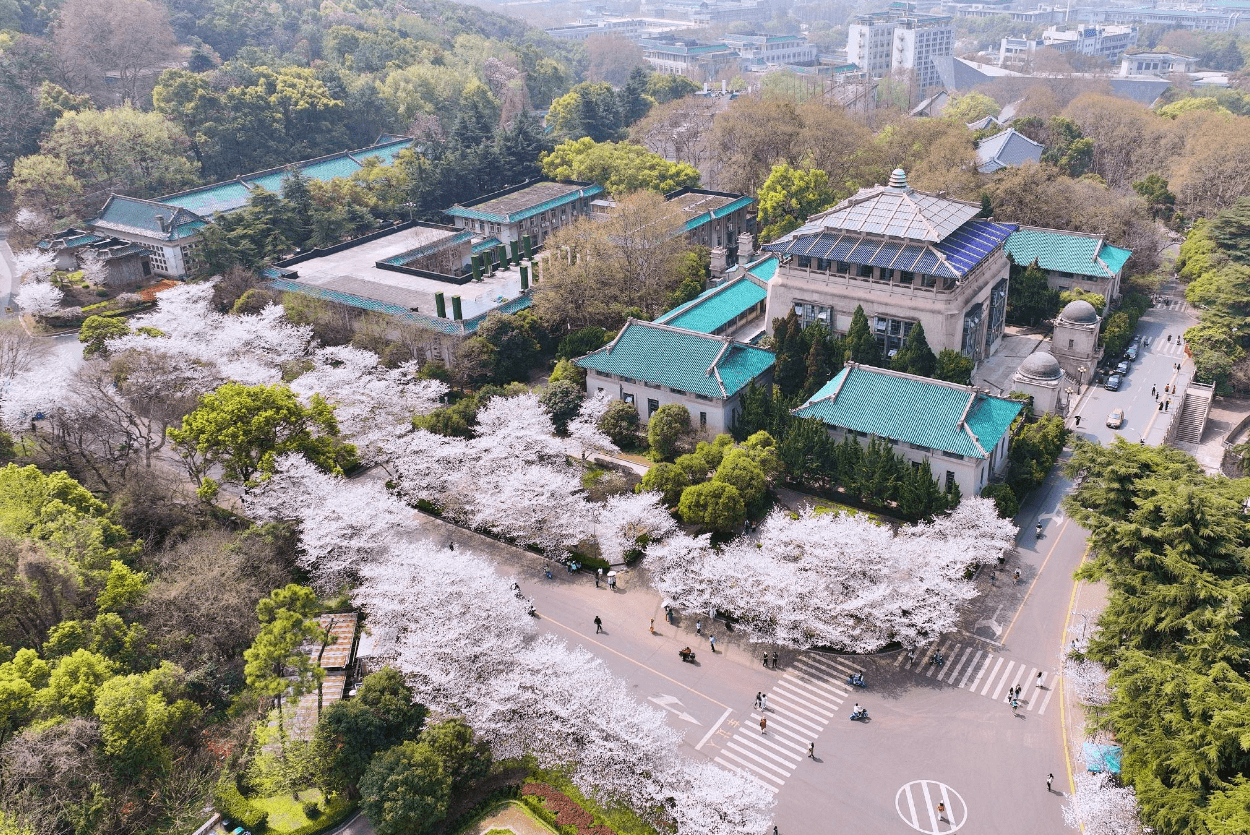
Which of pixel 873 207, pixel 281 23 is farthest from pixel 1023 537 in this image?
pixel 281 23

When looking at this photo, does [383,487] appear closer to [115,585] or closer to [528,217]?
[115,585]

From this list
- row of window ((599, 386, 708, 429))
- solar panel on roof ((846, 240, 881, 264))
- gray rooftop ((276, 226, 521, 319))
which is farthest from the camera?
gray rooftop ((276, 226, 521, 319))

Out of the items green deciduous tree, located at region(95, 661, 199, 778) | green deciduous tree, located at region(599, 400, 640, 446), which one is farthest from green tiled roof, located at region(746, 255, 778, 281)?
green deciduous tree, located at region(95, 661, 199, 778)

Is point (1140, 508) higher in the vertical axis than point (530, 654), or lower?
higher

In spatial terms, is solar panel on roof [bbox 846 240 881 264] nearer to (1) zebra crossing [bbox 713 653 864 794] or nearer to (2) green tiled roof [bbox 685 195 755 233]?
(2) green tiled roof [bbox 685 195 755 233]

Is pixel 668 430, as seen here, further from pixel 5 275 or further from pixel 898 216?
pixel 5 275

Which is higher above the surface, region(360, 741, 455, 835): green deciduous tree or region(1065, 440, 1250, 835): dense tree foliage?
region(1065, 440, 1250, 835): dense tree foliage

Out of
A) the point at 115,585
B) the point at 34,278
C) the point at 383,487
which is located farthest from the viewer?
the point at 34,278

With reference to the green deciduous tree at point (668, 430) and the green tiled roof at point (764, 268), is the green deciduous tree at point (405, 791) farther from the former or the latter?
the green tiled roof at point (764, 268)
